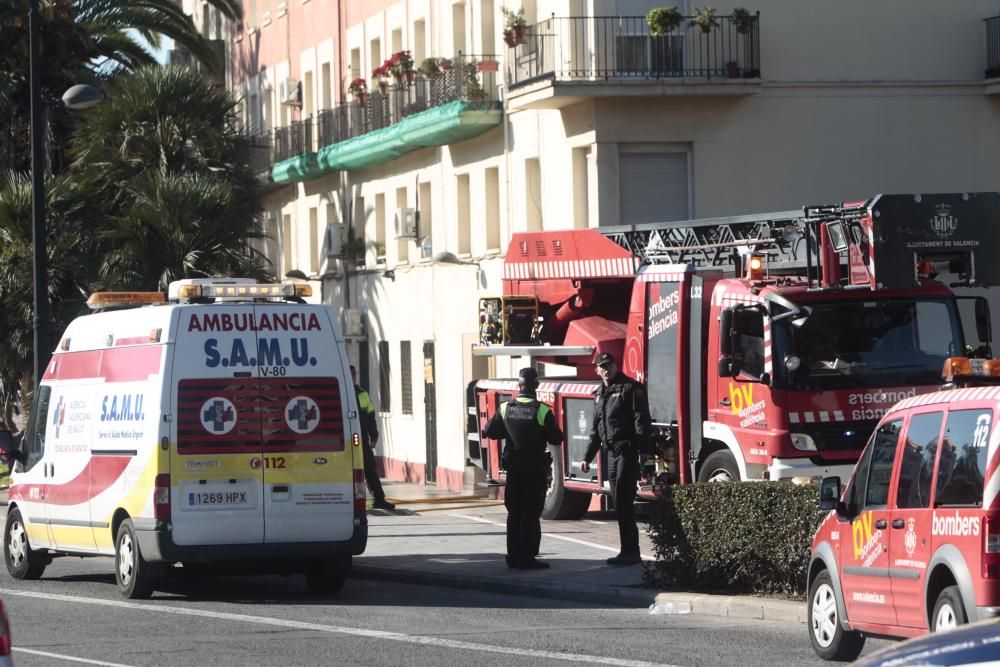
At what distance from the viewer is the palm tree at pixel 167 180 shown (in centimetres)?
3166

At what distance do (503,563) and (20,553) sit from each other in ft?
15.2

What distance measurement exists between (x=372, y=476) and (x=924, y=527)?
15.9m

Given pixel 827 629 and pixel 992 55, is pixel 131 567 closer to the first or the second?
pixel 827 629

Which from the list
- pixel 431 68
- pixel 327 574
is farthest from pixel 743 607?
pixel 431 68

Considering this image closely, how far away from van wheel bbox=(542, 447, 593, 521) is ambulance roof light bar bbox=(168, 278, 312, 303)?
6.84 m

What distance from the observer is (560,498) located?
22531mm

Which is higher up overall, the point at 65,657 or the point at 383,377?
the point at 383,377

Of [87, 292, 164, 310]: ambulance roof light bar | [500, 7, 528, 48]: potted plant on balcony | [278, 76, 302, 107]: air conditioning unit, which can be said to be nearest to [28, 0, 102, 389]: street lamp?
[500, 7, 528, 48]: potted plant on balcony

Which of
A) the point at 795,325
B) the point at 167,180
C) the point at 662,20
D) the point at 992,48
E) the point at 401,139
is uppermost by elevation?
the point at 662,20

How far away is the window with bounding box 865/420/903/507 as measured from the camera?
1109cm

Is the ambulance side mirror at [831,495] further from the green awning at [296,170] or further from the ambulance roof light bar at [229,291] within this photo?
the green awning at [296,170]

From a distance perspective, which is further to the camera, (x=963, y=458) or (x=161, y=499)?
(x=161, y=499)

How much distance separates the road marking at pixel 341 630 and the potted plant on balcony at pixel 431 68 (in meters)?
16.1

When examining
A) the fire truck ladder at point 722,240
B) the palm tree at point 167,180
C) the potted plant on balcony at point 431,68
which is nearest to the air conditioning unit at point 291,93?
the palm tree at point 167,180
